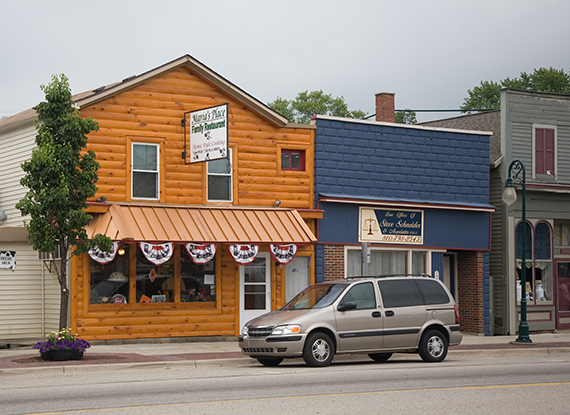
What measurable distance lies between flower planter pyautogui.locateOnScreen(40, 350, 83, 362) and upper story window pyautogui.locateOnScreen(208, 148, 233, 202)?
702 centimetres

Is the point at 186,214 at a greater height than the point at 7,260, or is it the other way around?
the point at 186,214

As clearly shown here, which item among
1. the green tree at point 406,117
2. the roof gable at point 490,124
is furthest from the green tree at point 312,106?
the roof gable at point 490,124

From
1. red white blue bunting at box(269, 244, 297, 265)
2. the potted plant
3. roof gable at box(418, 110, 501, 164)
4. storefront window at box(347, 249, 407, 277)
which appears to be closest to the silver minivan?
the potted plant

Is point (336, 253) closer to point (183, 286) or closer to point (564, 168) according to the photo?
point (183, 286)

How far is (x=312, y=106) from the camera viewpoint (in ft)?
217

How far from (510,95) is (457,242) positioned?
5.32 meters

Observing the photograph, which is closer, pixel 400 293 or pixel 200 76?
pixel 400 293

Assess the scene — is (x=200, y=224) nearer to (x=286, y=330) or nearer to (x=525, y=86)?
(x=286, y=330)

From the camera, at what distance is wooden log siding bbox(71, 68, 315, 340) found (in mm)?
19984

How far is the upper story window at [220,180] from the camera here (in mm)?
21703

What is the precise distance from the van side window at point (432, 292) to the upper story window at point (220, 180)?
6898 millimetres

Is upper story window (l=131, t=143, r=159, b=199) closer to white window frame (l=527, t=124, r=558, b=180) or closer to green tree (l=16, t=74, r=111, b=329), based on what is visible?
green tree (l=16, t=74, r=111, b=329)

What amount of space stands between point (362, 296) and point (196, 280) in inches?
255

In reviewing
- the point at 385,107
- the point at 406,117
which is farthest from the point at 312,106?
the point at 385,107
